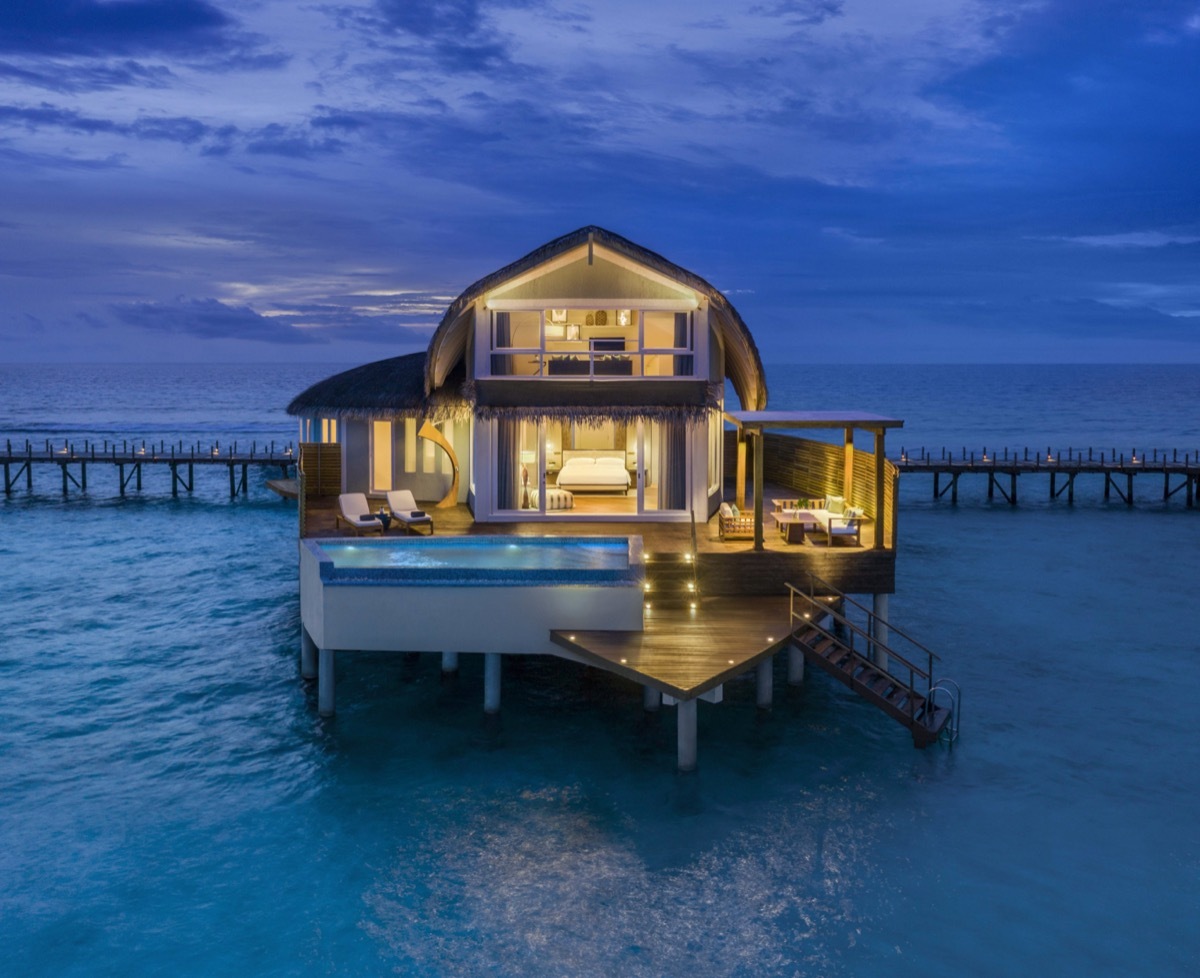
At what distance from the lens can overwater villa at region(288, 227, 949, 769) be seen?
16.6 metres

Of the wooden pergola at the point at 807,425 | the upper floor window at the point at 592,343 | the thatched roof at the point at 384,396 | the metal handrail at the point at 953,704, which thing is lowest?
the metal handrail at the point at 953,704

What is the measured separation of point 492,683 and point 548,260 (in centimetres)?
882

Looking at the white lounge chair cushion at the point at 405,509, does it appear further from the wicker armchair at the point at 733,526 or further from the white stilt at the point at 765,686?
the white stilt at the point at 765,686

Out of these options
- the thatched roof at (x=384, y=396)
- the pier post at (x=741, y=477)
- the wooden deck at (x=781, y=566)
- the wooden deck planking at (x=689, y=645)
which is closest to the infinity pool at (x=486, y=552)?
the wooden deck at (x=781, y=566)

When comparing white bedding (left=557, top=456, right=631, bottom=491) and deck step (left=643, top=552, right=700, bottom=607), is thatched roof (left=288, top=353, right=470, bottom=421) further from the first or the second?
deck step (left=643, top=552, right=700, bottom=607)

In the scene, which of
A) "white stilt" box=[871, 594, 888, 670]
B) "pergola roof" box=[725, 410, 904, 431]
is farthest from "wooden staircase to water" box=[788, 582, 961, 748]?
"pergola roof" box=[725, 410, 904, 431]

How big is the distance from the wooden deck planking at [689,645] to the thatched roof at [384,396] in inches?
328

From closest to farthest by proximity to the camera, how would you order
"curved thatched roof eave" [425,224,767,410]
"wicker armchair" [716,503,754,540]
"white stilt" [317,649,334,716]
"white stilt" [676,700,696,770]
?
"white stilt" [676,700,696,770], "white stilt" [317,649,334,716], "wicker armchair" [716,503,754,540], "curved thatched roof eave" [425,224,767,410]

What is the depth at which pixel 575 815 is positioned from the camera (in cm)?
1483

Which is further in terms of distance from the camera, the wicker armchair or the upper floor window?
the upper floor window

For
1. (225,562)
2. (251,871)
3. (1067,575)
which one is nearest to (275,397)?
(225,562)

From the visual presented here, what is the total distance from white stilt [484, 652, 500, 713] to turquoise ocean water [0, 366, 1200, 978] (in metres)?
0.45

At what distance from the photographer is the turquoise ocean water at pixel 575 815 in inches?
478

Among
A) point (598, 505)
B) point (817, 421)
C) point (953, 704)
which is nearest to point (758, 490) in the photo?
point (817, 421)
